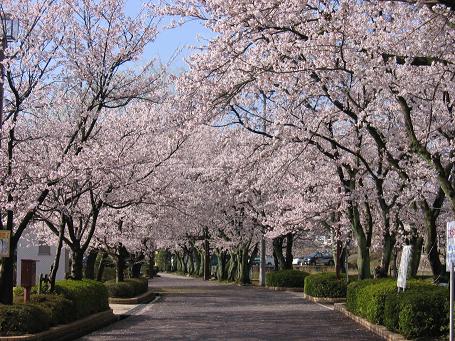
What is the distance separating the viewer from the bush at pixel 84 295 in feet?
54.3

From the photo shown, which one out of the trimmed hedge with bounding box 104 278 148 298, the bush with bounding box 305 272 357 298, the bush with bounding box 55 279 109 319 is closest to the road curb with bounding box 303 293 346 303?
the bush with bounding box 305 272 357 298

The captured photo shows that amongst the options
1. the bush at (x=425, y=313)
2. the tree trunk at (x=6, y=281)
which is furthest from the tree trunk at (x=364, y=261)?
the tree trunk at (x=6, y=281)

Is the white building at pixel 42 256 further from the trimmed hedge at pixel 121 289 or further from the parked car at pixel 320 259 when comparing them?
the parked car at pixel 320 259

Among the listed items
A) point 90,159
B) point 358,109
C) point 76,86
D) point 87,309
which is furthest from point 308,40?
point 87,309

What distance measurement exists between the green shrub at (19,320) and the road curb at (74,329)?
0.21 m

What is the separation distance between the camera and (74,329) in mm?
15312

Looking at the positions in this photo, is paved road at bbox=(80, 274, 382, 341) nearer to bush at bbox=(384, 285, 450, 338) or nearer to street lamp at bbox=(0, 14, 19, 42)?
bush at bbox=(384, 285, 450, 338)

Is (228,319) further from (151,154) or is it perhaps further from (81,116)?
(81,116)

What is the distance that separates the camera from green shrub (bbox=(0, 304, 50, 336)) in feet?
41.0

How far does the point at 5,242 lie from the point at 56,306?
1986 millimetres

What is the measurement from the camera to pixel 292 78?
13.7 metres

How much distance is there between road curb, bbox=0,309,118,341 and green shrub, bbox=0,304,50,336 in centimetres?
21

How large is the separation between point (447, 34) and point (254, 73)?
3.39 metres

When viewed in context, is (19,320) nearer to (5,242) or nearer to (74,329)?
(5,242)
